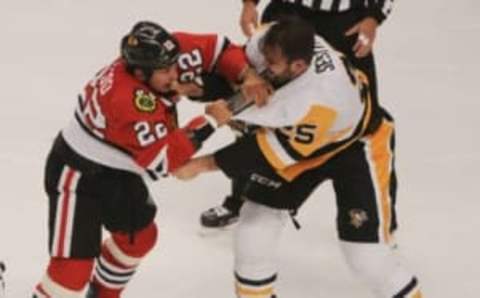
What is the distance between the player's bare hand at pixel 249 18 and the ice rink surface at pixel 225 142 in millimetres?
670

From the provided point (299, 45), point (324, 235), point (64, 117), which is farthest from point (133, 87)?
point (64, 117)

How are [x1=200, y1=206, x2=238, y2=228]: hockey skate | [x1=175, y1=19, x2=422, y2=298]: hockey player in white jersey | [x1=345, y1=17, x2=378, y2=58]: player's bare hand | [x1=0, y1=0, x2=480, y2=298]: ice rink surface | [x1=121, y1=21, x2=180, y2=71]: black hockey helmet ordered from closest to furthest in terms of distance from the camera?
1. [x1=121, y1=21, x2=180, y2=71]: black hockey helmet
2. [x1=175, y1=19, x2=422, y2=298]: hockey player in white jersey
3. [x1=345, y1=17, x2=378, y2=58]: player's bare hand
4. [x1=0, y1=0, x2=480, y2=298]: ice rink surface
5. [x1=200, y1=206, x2=238, y2=228]: hockey skate

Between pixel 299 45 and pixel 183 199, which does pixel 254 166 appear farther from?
pixel 183 199

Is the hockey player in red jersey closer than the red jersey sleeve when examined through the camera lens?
Yes

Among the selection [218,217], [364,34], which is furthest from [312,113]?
[218,217]

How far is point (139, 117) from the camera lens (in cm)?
207

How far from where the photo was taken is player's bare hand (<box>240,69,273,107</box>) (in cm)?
217

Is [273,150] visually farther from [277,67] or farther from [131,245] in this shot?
[131,245]

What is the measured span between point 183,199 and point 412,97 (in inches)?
43.7

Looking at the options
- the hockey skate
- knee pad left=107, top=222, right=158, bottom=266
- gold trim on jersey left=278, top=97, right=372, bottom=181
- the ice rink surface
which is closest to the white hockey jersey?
gold trim on jersey left=278, top=97, right=372, bottom=181

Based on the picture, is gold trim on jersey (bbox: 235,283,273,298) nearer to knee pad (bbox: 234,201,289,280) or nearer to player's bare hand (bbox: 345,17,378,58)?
knee pad (bbox: 234,201,289,280)

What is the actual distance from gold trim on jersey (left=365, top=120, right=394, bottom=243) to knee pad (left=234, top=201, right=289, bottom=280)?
0.23m

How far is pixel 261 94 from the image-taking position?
217 centimetres

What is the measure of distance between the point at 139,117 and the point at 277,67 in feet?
0.99
